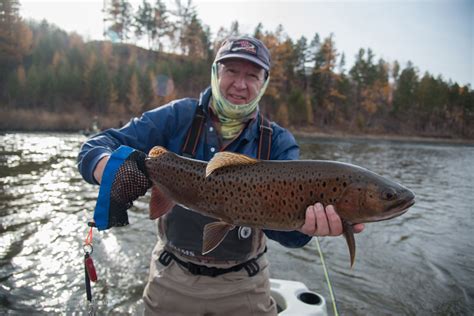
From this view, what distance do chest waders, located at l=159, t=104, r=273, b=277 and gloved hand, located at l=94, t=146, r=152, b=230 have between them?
528 mm

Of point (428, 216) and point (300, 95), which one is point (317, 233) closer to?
point (428, 216)

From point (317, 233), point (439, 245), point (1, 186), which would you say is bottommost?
point (439, 245)

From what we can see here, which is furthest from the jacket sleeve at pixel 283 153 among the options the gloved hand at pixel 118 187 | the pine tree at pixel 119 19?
the pine tree at pixel 119 19

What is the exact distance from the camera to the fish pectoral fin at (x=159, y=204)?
268 centimetres

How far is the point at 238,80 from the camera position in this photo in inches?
121

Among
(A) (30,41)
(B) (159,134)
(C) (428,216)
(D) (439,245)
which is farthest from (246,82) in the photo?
(A) (30,41)

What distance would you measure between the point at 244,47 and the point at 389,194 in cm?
164

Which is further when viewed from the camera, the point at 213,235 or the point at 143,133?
the point at 143,133

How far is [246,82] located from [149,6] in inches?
3216

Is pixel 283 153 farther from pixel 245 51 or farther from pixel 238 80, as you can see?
pixel 245 51

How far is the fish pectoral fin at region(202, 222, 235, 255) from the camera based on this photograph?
8.40ft

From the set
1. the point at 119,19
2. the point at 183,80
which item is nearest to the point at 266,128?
the point at 183,80

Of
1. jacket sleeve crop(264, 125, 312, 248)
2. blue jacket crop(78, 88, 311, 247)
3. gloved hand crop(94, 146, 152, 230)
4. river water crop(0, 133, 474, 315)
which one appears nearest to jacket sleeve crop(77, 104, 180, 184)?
blue jacket crop(78, 88, 311, 247)

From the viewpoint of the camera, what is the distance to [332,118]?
71.1 m
